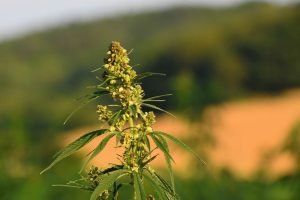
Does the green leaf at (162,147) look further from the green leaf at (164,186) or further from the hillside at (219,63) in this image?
the hillside at (219,63)

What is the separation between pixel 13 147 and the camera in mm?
13555

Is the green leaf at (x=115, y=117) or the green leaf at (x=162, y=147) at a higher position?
the green leaf at (x=115, y=117)

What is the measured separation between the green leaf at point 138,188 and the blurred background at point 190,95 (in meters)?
1.48

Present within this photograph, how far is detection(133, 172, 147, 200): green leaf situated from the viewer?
2.30 m

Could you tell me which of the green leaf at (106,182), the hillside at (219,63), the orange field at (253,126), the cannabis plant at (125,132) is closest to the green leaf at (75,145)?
the cannabis plant at (125,132)

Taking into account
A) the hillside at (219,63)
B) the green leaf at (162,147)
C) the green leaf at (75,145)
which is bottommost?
the green leaf at (75,145)

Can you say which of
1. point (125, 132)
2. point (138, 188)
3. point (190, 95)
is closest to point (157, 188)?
point (138, 188)

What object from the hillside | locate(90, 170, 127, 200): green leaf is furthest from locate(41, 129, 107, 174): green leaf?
the hillside

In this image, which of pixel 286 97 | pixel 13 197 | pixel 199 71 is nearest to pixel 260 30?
pixel 199 71

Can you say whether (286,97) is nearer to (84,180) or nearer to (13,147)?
(13,147)

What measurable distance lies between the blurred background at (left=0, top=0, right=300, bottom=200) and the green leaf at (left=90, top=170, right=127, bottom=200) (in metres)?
1.50

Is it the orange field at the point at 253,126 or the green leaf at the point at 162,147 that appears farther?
the orange field at the point at 253,126

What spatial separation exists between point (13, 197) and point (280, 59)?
41.9 m

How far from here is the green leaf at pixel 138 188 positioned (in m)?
2.30
